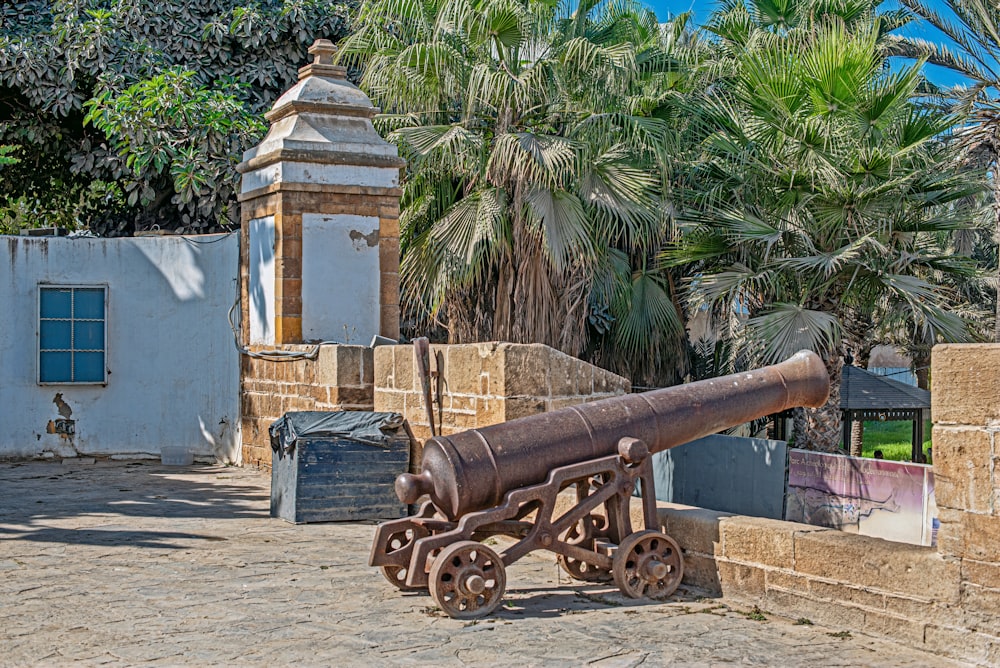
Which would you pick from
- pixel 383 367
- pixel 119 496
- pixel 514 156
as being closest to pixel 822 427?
pixel 514 156

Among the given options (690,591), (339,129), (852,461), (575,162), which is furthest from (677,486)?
(575,162)

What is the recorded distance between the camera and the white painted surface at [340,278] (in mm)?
10875

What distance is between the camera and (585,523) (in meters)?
5.92

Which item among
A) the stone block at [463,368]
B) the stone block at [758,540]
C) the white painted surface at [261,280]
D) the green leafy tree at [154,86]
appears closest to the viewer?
the stone block at [758,540]

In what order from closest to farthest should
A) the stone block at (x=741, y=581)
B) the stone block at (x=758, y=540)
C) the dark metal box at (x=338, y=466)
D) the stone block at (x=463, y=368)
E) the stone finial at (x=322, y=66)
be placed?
the stone block at (x=758, y=540), the stone block at (x=741, y=581), the stone block at (x=463, y=368), the dark metal box at (x=338, y=466), the stone finial at (x=322, y=66)

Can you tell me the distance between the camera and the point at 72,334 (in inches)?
475

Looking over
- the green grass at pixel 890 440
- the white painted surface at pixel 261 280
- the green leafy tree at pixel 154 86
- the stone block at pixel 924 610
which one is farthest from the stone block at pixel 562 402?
the green grass at pixel 890 440

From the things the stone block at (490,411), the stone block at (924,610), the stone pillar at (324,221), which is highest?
the stone pillar at (324,221)

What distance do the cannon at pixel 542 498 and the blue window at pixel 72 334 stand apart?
280 inches

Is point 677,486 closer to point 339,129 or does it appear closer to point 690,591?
point 690,591

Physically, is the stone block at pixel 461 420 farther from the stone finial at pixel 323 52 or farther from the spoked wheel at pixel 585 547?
the stone finial at pixel 323 52

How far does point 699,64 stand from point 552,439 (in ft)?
40.2

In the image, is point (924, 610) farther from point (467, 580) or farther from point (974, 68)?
point (974, 68)

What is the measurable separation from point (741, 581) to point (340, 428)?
3450mm
